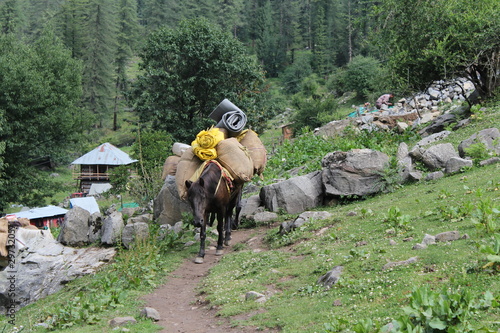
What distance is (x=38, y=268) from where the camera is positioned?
44.1 feet

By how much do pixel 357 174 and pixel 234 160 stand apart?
4248 mm

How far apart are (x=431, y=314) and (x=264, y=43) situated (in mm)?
97181

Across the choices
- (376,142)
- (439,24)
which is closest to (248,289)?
(376,142)

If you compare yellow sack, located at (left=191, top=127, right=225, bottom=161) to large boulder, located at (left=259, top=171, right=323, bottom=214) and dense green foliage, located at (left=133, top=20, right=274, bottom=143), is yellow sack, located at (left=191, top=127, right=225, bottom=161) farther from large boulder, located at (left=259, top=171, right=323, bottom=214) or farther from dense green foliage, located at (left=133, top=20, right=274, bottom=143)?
dense green foliage, located at (left=133, top=20, right=274, bottom=143)

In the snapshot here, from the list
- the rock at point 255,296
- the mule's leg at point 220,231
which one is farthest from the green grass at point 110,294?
the rock at point 255,296

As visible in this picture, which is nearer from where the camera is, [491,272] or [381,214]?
[491,272]

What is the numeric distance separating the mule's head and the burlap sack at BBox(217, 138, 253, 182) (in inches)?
46.0

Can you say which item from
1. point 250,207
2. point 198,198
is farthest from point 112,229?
point 250,207

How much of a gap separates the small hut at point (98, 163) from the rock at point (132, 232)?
35.3 metres

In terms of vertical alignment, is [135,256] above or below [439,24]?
below

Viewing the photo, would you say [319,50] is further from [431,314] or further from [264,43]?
[431,314]

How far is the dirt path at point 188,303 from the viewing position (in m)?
7.50

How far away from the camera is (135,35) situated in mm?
95812

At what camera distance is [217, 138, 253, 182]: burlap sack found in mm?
13734
